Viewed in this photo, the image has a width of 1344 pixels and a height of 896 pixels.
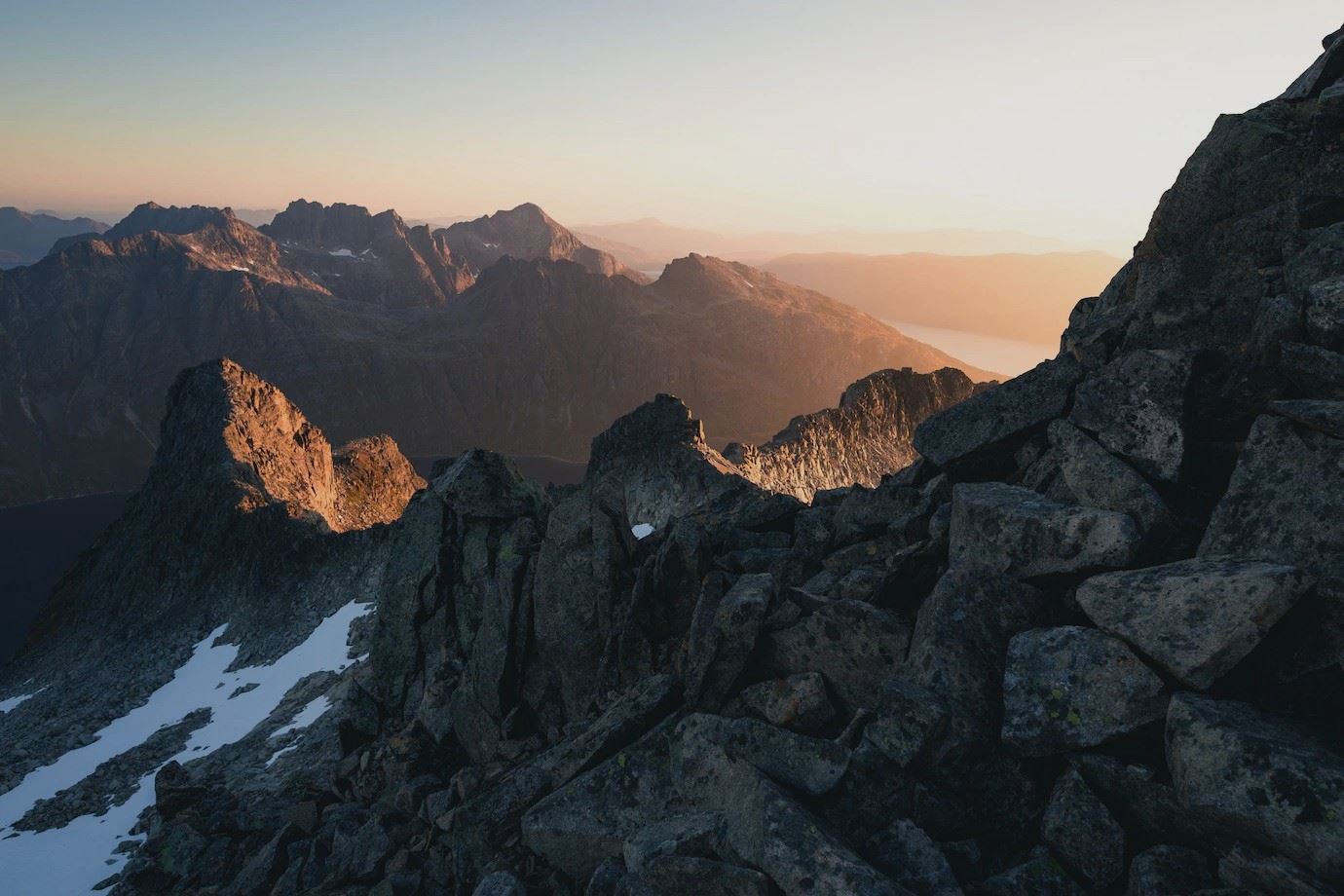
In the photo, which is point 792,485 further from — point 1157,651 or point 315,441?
point 315,441

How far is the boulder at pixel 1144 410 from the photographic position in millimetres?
11656

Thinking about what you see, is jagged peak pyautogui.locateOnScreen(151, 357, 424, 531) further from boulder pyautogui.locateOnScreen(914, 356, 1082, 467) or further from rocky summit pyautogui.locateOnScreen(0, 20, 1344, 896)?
boulder pyautogui.locateOnScreen(914, 356, 1082, 467)

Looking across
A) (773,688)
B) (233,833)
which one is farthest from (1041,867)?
(233,833)

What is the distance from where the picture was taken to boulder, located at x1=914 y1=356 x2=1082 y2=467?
1509 centimetres

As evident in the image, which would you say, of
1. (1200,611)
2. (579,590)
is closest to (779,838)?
(1200,611)

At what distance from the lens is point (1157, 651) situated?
28.8ft

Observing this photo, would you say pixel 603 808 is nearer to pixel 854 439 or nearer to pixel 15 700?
pixel 854 439

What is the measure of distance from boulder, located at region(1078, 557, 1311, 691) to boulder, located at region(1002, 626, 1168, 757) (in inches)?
11.0

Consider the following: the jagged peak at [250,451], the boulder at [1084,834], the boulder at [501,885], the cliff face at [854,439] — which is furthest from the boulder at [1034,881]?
the jagged peak at [250,451]

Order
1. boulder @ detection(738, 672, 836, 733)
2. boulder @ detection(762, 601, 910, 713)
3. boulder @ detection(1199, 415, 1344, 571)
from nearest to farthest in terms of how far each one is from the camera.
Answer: boulder @ detection(1199, 415, 1344, 571), boulder @ detection(738, 672, 836, 733), boulder @ detection(762, 601, 910, 713)

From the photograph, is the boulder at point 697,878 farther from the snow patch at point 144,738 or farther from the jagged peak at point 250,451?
the jagged peak at point 250,451

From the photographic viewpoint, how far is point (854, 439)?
9406 centimetres

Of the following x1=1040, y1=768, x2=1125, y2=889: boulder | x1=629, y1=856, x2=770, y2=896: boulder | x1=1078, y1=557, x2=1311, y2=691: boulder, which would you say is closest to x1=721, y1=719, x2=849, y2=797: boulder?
x1=629, y1=856, x2=770, y2=896: boulder

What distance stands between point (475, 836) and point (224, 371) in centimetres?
13515
